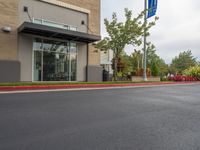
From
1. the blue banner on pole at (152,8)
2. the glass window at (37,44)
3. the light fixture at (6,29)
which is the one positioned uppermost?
the blue banner on pole at (152,8)

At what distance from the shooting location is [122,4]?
999 inches

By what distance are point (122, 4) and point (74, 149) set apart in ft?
80.1

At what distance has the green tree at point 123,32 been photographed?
19688 millimetres

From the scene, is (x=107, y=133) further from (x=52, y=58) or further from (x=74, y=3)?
(x=74, y=3)

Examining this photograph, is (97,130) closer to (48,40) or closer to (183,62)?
(48,40)

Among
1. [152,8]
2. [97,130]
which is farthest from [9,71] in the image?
[152,8]

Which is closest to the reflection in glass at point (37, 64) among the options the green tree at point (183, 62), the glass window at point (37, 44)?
the glass window at point (37, 44)

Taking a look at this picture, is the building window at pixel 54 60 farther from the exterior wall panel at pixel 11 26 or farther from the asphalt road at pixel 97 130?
the asphalt road at pixel 97 130

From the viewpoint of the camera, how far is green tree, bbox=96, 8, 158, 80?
19.7 meters

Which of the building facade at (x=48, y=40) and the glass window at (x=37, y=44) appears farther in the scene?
the glass window at (x=37, y=44)

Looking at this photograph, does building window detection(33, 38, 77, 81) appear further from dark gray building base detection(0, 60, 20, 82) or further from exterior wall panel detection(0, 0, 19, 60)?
exterior wall panel detection(0, 0, 19, 60)

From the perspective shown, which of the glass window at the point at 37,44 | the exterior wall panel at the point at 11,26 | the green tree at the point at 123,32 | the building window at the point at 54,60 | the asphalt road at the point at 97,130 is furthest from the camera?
the green tree at the point at 123,32

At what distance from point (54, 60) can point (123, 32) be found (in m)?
6.95

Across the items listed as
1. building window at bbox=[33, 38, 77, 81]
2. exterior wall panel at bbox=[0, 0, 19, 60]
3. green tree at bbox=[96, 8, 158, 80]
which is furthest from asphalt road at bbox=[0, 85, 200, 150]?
green tree at bbox=[96, 8, 158, 80]
